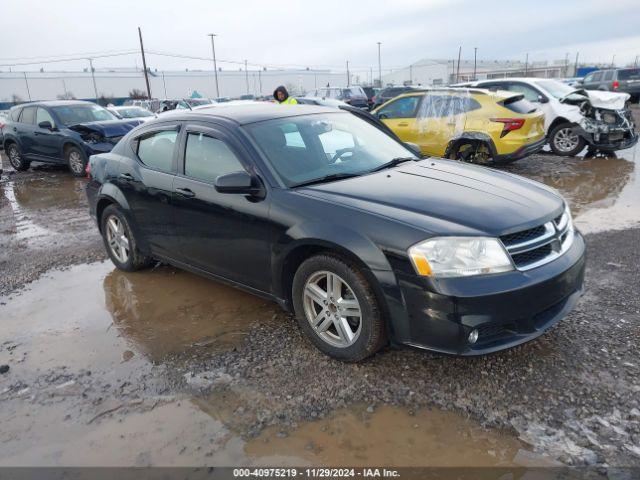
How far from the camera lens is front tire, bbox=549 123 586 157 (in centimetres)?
1032

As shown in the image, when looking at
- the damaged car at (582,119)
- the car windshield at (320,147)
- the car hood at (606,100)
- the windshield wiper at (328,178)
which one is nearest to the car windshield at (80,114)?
the car windshield at (320,147)

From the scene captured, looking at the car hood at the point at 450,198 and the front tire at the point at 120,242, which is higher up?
the car hood at the point at 450,198

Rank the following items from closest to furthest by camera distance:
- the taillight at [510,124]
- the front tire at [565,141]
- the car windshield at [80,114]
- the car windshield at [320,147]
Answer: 1. the car windshield at [320,147]
2. the taillight at [510,124]
3. the front tire at [565,141]
4. the car windshield at [80,114]

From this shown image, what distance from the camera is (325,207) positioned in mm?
3123

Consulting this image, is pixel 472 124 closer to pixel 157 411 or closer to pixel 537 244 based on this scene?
pixel 537 244

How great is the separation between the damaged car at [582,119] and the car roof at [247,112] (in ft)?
24.9

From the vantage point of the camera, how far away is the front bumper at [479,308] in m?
2.67

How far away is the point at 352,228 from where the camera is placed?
2951mm

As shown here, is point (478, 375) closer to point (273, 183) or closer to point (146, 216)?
point (273, 183)

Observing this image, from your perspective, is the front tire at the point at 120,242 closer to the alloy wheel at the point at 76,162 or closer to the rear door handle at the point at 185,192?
the rear door handle at the point at 185,192

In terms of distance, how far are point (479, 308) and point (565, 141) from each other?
9322 millimetres

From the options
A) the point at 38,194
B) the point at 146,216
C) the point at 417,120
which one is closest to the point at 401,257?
the point at 146,216

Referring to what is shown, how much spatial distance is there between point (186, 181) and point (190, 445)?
214 cm

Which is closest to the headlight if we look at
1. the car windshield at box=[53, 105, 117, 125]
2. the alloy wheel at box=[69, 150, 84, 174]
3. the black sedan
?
the black sedan
